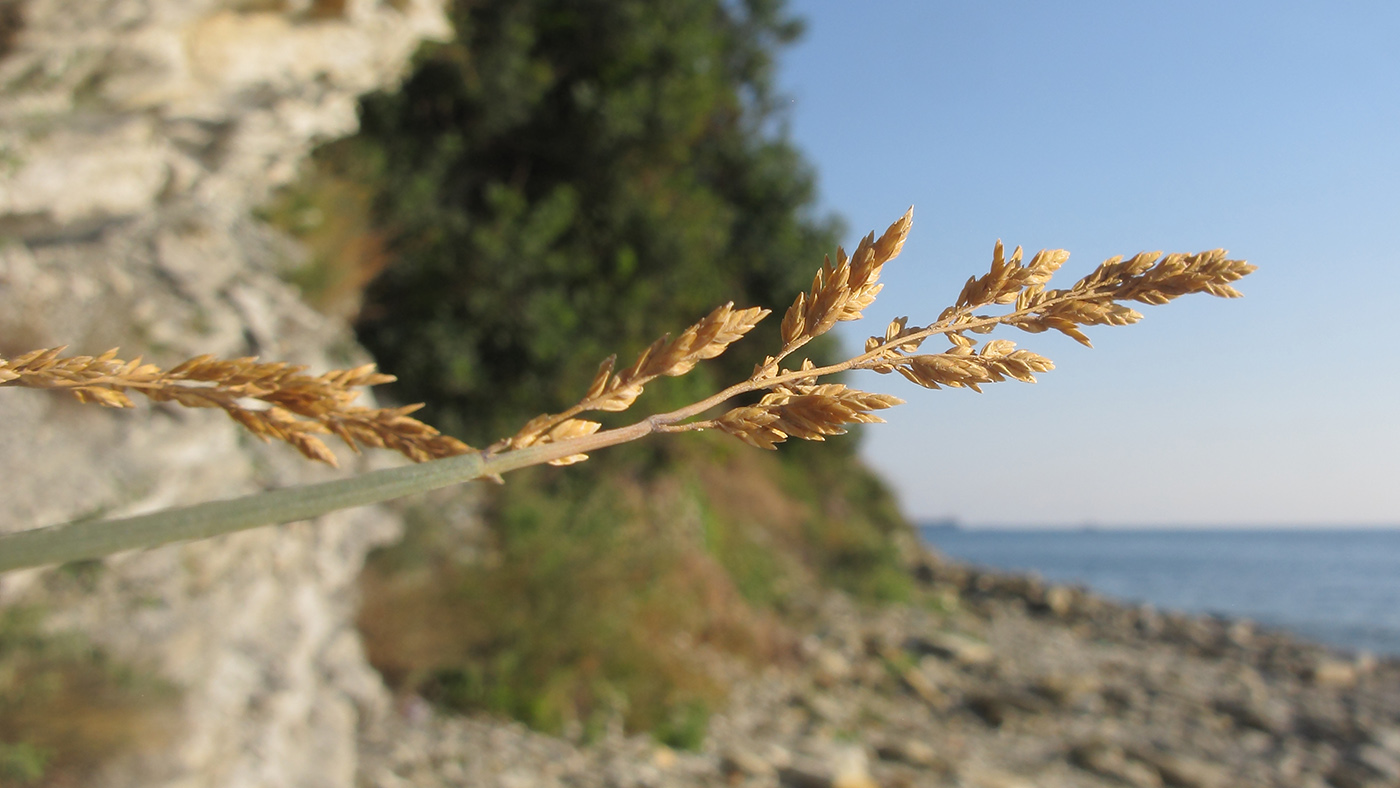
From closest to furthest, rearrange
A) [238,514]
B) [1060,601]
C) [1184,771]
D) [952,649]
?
[238,514] → [1184,771] → [952,649] → [1060,601]

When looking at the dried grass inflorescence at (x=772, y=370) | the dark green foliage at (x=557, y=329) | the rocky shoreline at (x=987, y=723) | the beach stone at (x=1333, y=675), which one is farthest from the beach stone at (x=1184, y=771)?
the dried grass inflorescence at (x=772, y=370)

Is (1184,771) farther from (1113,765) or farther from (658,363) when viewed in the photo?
(658,363)

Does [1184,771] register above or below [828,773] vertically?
below

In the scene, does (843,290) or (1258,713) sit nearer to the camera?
(843,290)

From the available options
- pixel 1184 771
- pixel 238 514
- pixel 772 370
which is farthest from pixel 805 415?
pixel 1184 771

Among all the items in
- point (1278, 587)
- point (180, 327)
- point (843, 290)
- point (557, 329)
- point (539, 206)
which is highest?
point (539, 206)

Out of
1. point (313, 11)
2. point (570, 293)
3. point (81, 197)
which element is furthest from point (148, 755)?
point (570, 293)

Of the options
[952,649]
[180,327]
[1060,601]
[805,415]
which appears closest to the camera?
[805,415]
